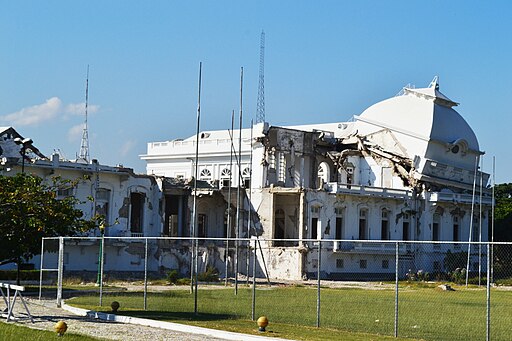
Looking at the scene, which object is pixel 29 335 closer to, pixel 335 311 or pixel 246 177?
pixel 335 311

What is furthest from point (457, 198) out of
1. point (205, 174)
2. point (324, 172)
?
point (205, 174)

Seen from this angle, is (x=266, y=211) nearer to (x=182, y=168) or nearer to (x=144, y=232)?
(x=144, y=232)

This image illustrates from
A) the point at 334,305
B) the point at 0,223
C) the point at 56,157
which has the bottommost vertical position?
the point at 334,305

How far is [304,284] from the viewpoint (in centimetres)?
5516

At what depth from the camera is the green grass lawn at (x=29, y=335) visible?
20.5 meters

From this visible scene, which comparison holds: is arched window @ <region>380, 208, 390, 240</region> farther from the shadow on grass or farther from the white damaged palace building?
the shadow on grass

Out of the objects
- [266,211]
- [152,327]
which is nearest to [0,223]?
[152,327]

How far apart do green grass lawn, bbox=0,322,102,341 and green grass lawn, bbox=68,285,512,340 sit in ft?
14.6

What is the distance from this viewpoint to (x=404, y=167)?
7381cm

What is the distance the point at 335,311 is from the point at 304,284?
22.7 meters

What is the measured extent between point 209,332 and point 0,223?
10.7 meters

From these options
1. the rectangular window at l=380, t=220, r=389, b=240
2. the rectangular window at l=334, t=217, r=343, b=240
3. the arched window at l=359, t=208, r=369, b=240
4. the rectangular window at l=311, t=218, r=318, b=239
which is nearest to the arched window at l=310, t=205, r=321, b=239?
the rectangular window at l=311, t=218, r=318, b=239

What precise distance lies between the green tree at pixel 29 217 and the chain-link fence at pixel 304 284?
829 millimetres

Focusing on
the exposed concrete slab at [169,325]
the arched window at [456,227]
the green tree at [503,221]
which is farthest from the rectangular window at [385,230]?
the exposed concrete slab at [169,325]
